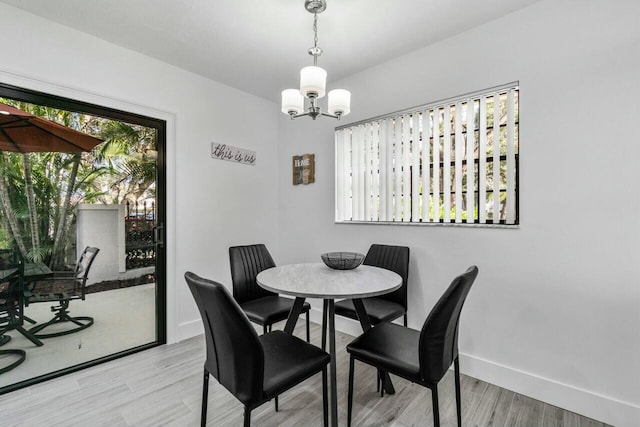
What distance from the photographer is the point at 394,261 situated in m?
2.53

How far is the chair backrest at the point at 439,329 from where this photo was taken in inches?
51.3

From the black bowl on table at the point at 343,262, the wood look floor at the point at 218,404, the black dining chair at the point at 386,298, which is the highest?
the black bowl on table at the point at 343,262

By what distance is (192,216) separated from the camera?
9.87 ft

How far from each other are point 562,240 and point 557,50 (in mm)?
1261

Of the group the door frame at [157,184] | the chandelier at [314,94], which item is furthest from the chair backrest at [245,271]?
the chandelier at [314,94]

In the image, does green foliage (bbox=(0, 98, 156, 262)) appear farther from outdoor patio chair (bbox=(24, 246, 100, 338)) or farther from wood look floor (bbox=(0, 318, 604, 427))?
wood look floor (bbox=(0, 318, 604, 427))

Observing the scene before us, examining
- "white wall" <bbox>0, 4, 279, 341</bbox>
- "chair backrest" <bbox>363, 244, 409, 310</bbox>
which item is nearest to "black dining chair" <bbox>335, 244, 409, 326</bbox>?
"chair backrest" <bbox>363, 244, 409, 310</bbox>

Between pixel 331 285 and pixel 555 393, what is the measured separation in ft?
5.60

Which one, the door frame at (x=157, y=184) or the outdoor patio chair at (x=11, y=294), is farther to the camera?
the door frame at (x=157, y=184)

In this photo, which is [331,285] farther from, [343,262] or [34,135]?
[34,135]

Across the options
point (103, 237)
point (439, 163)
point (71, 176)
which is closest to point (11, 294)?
point (103, 237)

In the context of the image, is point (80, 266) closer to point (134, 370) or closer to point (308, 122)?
point (134, 370)

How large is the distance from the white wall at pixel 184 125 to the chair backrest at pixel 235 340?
6.24 ft

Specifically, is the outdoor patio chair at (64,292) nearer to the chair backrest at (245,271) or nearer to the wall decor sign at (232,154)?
the chair backrest at (245,271)
